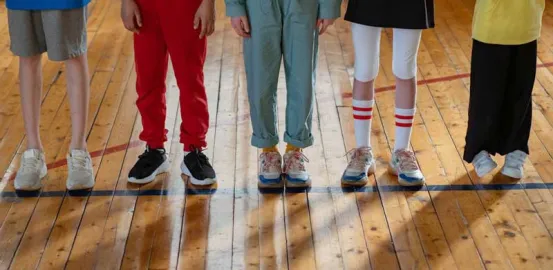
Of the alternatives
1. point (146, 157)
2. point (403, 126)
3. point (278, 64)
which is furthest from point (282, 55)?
point (146, 157)

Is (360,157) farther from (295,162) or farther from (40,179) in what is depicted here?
(40,179)

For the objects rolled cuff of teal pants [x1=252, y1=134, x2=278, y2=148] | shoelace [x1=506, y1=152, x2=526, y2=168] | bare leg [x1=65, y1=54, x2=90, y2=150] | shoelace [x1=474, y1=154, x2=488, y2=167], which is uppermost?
bare leg [x1=65, y1=54, x2=90, y2=150]

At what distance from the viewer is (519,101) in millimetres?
3359

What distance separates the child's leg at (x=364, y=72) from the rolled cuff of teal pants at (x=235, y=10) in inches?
15.8

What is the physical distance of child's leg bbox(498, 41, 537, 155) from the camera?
330 centimetres

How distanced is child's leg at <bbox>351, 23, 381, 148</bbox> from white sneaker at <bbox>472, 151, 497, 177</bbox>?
1.29ft

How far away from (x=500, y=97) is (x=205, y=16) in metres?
1.07

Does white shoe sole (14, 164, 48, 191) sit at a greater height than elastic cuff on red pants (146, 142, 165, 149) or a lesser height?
lesser

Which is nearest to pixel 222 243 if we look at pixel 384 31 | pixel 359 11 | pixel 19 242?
pixel 19 242

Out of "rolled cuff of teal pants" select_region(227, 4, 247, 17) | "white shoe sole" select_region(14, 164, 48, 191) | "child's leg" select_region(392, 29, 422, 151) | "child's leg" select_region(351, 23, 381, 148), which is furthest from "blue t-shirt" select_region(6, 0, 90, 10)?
"child's leg" select_region(392, 29, 422, 151)

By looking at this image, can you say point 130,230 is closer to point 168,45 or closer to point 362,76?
point 168,45

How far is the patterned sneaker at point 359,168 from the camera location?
341 centimetres

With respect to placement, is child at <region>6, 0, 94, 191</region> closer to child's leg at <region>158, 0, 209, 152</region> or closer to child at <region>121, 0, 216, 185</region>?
Answer: child at <region>121, 0, 216, 185</region>

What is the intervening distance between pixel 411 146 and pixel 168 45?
108cm
